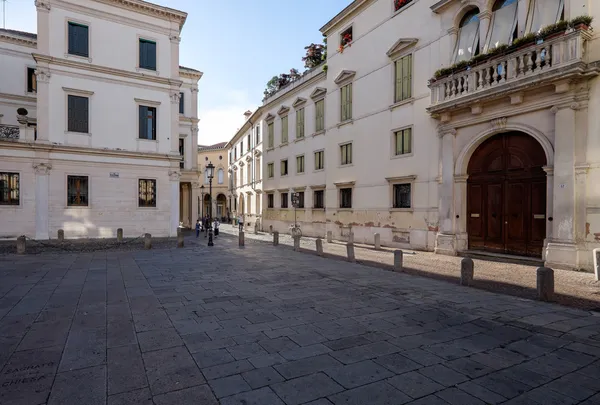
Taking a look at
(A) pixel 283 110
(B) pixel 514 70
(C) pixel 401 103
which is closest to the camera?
(B) pixel 514 70

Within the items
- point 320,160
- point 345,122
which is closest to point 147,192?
point 320,160

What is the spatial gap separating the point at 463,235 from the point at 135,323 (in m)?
12.5

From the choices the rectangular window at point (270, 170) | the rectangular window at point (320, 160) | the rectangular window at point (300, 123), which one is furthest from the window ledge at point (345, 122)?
the rectangular window at point (270, 170)

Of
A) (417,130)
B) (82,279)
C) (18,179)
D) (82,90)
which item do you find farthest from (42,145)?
(417,130)

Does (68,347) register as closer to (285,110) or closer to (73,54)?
(73,54)

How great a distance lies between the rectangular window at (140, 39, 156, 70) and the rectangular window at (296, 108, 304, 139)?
33.2 feet

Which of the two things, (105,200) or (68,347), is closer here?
(68,347)

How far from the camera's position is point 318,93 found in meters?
23.1

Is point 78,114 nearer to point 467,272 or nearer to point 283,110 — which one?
point 283,110

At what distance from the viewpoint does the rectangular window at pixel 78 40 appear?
63.6 ft

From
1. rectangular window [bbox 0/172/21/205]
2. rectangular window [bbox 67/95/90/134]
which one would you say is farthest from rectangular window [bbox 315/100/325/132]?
rectangular window [bbox 0/172/21/205]

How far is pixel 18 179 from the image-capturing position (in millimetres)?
18406

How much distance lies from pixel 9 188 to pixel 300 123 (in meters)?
17.8

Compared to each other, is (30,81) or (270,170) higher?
(30,81)
